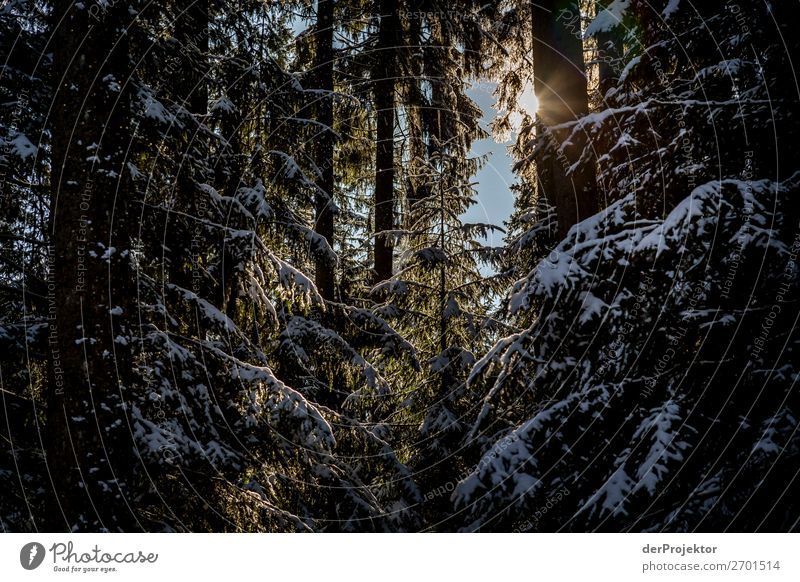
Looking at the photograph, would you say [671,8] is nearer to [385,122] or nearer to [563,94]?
[563,94]

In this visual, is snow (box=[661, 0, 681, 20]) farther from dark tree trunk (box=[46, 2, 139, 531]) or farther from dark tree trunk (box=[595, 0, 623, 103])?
dark tree trunk (box=[46, 2, 139, 531])

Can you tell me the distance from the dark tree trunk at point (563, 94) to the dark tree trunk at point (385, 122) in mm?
3848

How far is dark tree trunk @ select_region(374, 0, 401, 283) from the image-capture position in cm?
961

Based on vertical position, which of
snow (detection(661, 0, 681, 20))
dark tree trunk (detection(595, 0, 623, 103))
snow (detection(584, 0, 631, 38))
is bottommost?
snow (detection(661, 0, 681, 20))

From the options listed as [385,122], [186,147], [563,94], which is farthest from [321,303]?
[385,122]

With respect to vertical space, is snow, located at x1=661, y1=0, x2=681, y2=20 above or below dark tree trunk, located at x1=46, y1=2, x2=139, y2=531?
above

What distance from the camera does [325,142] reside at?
349 inches

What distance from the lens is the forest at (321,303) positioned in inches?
150

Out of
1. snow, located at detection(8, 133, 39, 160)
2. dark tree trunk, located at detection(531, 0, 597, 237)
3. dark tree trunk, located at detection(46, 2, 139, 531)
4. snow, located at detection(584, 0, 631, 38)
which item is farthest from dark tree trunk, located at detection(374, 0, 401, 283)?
snow, located at detection(8, 133, 39, 160)

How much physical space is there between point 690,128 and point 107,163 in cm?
504

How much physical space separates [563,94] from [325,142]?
173 inches

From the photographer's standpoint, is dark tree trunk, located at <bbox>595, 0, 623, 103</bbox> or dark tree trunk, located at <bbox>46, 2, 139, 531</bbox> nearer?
dark tree trunk, located at <bbox>46, 2, 139, 531</bbox>

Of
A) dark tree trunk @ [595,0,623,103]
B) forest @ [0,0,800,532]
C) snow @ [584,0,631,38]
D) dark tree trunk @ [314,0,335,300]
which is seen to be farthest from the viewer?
dark tree trunk @ [314,0,335,300]

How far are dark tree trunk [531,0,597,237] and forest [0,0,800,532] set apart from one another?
0.03 m
